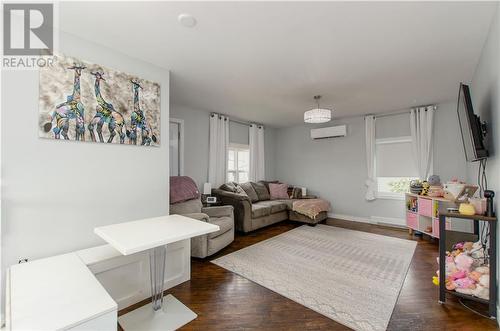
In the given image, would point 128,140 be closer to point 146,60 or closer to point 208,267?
point 146,60

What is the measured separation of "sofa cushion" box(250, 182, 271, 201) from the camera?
529cm

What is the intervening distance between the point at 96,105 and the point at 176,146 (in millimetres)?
2152

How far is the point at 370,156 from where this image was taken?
4.84m

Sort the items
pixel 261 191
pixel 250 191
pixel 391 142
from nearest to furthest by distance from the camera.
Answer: pixel 391 142
pixel 250 191
pixel 261 191

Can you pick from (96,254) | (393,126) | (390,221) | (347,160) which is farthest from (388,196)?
(96,254)

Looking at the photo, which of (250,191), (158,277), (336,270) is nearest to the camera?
(158,277)

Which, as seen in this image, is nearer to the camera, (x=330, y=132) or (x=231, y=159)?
(x=330, y=132)

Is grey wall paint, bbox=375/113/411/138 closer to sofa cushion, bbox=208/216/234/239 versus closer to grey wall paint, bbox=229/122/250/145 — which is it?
grey wall paint, bbox=229/122/250/145

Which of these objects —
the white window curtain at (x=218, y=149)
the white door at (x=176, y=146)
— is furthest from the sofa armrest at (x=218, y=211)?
the white window curtain at (x=218, y=149)

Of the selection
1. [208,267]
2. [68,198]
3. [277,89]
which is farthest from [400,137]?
[68,198]

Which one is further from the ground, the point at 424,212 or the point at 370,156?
the point at 370,156

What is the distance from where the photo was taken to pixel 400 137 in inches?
179

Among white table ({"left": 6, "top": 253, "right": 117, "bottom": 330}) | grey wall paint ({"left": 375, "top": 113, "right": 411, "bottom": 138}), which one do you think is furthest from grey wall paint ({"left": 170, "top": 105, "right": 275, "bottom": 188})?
grey wall paint ({"left": 375, "top": 113, "right": 411, "bottom": 138})

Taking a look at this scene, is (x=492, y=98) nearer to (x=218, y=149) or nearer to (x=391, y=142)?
(x=391, y=142)
